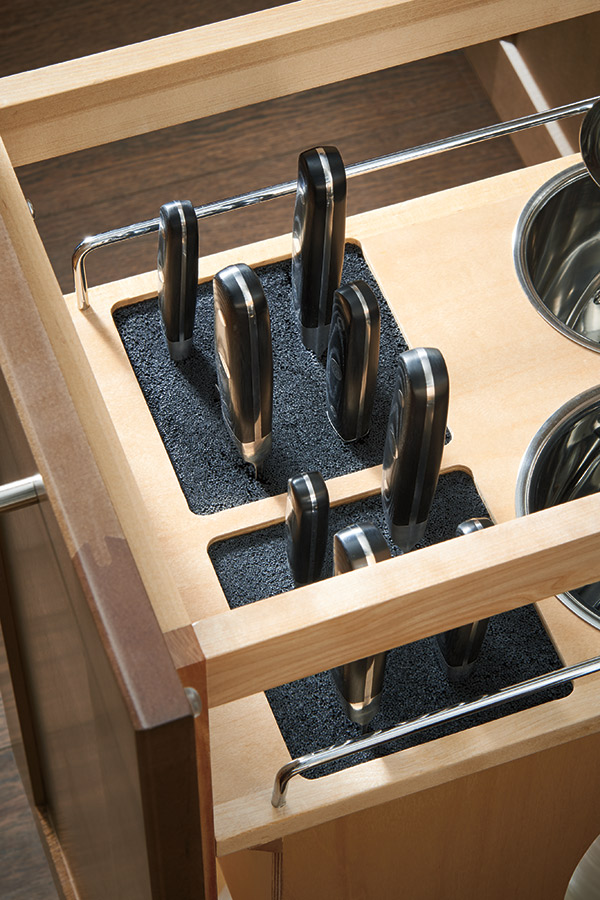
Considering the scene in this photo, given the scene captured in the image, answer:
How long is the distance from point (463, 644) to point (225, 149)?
1.18 meters

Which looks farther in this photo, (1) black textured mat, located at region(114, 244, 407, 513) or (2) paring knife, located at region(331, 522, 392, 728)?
(1) black textured mat, located at region(114, 244, 407, 513)

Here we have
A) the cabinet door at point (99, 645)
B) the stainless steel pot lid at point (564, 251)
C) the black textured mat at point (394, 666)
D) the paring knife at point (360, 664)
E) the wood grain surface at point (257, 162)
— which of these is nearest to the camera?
the cabinet door at point (99, 645)

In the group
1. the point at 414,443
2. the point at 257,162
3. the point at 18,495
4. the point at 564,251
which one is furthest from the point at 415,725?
the point at 257,162

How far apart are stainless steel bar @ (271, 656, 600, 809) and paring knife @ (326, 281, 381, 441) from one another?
24 cm

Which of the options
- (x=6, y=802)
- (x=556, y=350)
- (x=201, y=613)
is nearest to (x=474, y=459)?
(x=556, y=350)

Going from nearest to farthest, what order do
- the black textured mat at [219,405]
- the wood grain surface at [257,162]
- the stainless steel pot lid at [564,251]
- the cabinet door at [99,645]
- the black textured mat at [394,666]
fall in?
the cabinet door at [99,645] < the black textured mat at [394,666] < the black textured mat at [219,405] < the stainless steel pot lid at [564,251] < the wood grain surface at [257,162]

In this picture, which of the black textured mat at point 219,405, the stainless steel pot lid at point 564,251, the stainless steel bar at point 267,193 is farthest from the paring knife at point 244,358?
the stainless steel pot lid at point 564,251

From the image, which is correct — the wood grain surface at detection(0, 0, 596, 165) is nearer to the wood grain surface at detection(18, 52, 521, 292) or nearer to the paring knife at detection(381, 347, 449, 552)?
the paring knife at detection(381, 347, 449, 552)

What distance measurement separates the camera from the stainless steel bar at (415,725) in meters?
0.63

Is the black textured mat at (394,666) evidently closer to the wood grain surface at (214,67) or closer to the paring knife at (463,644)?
the paring knife at (463,644)

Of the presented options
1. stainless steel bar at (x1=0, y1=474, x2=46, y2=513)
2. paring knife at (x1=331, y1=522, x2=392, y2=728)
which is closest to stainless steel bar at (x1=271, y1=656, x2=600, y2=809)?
paring knife at (x1=331, y1=522, x2=392, y2=728)

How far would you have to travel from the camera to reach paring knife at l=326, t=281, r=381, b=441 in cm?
73

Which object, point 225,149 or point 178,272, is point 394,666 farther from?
point 225,149

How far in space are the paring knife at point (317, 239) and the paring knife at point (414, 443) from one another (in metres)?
0.14
